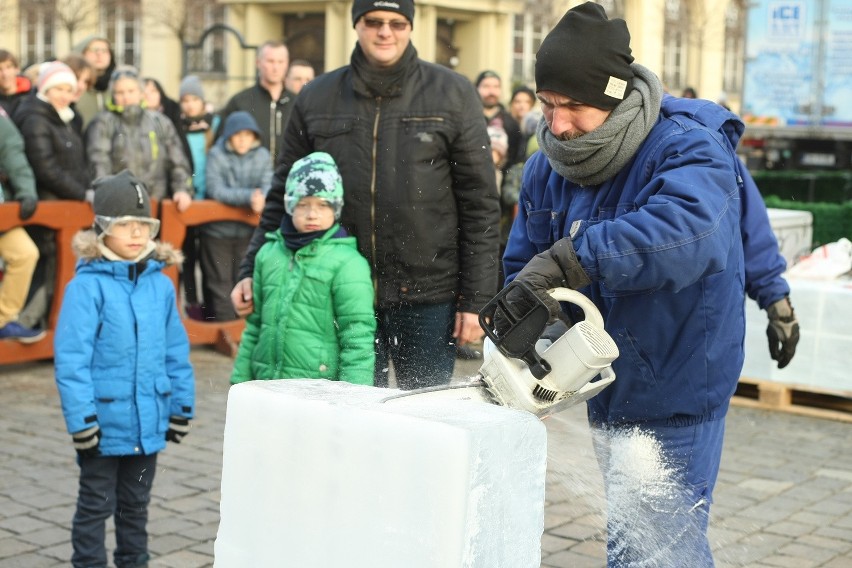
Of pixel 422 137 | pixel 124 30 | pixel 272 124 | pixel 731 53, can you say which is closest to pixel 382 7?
pixel 422 137

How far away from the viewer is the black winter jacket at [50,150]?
870 cm

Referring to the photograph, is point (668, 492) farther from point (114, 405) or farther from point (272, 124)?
point (272, 124)

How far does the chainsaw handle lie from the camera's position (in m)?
2.99

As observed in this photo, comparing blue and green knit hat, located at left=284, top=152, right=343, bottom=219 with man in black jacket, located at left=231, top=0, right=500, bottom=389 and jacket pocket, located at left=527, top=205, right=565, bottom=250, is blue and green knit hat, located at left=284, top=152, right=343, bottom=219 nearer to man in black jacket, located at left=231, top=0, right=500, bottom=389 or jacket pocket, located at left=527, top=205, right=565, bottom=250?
man in black jacket, located at left=231, top=0, right=500, bottom=389

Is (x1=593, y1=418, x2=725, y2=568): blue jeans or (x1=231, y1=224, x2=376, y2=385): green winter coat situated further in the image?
(x1=231, y1=224, x2=376, y2=385): green winter coat

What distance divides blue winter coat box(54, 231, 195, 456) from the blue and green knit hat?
0.65m

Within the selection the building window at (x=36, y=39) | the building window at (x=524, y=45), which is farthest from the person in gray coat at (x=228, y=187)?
the building window at (x=36, y=39)

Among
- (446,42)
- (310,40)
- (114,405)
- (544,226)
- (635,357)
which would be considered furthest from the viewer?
(446,42)

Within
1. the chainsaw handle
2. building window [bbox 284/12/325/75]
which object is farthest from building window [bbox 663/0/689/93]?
the chainsaw handle

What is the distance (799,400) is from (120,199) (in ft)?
15.8

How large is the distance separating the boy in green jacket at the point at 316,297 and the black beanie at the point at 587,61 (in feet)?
4.88

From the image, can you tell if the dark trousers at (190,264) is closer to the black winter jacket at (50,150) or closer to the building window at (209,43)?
the black winter jacket at (50,150)

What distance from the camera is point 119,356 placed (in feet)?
15.1

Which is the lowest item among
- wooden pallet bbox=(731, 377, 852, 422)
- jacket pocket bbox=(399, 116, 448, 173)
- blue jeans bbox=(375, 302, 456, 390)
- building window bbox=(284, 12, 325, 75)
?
wooden pallet bbox=(731, 377, 852, 422)
